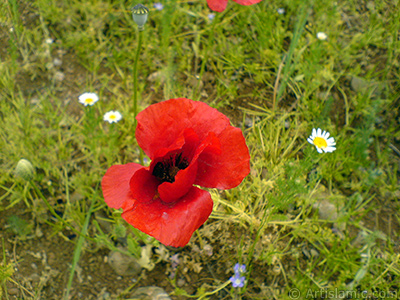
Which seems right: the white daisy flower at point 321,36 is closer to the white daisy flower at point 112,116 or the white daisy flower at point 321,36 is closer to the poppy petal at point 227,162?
the white daisy flower at point 112,116

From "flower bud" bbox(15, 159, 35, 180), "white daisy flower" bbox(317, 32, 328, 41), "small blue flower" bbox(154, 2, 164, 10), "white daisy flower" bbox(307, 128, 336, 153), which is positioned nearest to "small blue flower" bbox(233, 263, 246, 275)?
"white daisy flower" bbox(307, 128, 336, 153)

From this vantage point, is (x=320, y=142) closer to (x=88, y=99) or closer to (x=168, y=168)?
(x=168, y=168)

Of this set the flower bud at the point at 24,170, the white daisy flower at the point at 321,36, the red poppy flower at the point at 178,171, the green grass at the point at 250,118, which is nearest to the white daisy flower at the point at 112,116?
the green grass at the point at 250,118

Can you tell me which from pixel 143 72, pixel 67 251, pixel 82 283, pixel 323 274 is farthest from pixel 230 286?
pixel 143 72

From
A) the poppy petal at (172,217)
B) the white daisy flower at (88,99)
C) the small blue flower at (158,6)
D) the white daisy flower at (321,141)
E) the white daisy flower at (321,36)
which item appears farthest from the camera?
the small blue flower at (158,6)

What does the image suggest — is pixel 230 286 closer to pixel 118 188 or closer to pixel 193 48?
pixel 118 188

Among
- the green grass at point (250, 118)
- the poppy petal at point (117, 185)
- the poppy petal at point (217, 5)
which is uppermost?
the poppy petal at point (217, 5)

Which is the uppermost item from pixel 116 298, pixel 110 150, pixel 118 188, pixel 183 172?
pixel 183 172

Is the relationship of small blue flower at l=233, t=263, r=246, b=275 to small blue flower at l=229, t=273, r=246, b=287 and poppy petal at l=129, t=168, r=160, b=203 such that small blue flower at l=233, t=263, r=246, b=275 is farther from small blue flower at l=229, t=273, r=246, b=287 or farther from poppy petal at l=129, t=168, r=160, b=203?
poppy petal at l=129, t=168, r=160, b=203
